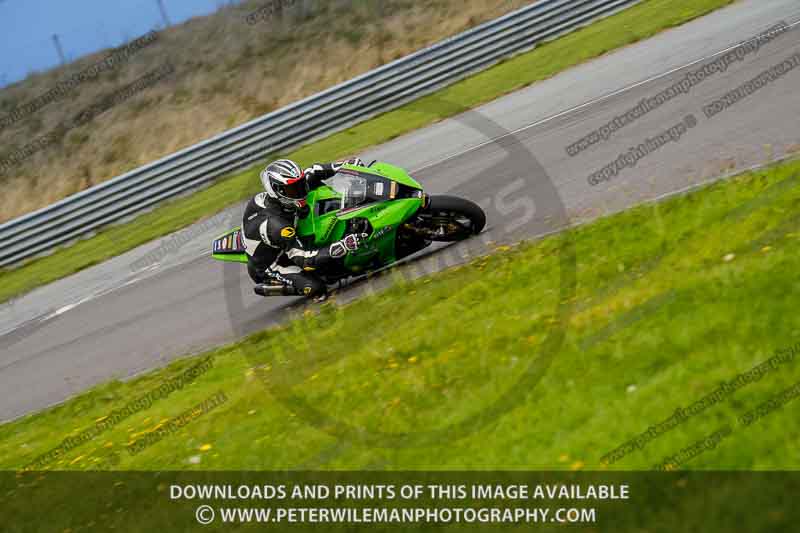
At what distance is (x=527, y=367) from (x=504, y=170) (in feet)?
22.8

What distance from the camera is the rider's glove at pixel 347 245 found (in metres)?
10.8

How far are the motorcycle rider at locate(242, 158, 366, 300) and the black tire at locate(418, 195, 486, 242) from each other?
87cm

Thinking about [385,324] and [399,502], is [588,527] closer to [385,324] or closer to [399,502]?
[399,502]

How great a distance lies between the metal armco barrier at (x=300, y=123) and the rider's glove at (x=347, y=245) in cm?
956

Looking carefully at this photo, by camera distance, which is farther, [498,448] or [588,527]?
[498,448]

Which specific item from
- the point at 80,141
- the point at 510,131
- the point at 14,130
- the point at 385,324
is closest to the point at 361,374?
the point at 385,324

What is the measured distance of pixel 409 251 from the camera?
435 inches

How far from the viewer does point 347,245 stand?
1083cm

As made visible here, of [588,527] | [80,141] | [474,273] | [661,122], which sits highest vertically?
[80,141]

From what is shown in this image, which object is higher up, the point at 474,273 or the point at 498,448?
the point at 474,273

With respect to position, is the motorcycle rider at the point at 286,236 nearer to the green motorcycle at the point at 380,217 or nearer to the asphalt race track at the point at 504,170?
the green motorcycle at the point at 380,217

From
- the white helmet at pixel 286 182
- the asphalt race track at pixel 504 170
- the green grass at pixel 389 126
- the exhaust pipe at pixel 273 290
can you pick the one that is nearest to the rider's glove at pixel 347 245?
the white helmet at pixel 286 182

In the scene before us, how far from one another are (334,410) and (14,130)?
26133 mm

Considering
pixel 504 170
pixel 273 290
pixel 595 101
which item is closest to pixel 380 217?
pixel 273 290
